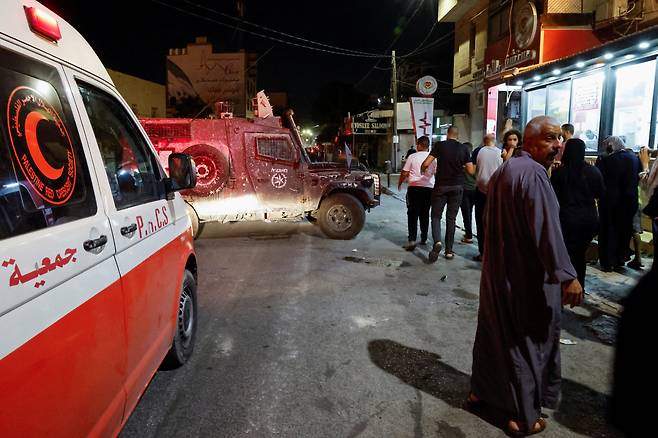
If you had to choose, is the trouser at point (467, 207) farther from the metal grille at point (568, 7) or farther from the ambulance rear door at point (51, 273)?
the metal grille at point (568, 7)

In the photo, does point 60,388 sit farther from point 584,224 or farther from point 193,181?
point 584,224

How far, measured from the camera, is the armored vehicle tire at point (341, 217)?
29.8 ft

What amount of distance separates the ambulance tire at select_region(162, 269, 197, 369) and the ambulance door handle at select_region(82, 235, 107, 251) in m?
1.48

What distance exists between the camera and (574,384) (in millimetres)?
3574

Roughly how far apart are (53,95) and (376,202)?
25.3 feet

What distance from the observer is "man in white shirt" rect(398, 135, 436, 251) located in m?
7.84

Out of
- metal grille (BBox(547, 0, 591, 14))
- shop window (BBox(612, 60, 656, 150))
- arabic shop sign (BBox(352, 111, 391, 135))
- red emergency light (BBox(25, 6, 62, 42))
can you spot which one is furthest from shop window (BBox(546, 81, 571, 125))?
arabic shop sign (BBox(352, 111, 391, 135))

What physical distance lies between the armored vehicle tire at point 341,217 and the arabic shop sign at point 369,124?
1101 inches

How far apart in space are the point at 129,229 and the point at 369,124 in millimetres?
35634

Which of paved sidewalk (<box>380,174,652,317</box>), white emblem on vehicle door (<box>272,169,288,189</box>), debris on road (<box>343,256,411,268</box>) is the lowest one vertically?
paved sidewalk (<box>380,174,652,317</box>)

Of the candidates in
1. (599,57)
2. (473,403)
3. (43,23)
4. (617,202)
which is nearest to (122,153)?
(43,23)

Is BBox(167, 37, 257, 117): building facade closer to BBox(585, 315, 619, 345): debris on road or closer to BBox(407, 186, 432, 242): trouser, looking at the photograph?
BBox(407, 186, 432, 242): trouser

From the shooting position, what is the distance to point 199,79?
31.4m

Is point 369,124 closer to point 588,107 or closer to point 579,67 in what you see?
point 588,107
